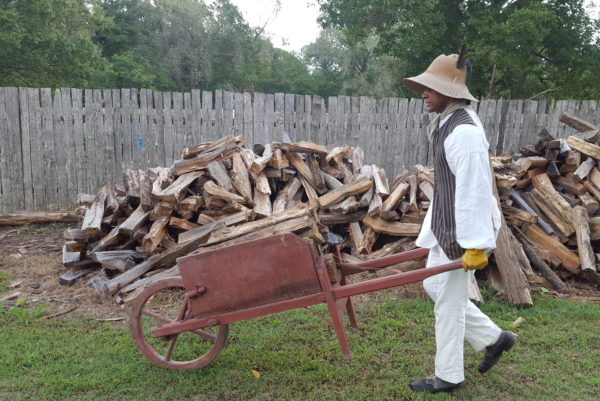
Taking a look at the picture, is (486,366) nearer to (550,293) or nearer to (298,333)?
(298,333)

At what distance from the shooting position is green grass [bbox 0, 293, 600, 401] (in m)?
3.26

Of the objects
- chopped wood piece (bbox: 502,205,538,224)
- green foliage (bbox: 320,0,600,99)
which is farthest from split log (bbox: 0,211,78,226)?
green foliage (bbox: 320,0,600,99)

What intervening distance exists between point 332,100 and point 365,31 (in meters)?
11.8

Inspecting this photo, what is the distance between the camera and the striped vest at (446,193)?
3045 millimetres

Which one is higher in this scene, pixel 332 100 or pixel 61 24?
pixel 61 24

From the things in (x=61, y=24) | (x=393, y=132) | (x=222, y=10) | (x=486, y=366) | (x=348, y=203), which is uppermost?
(x=222, y=10)

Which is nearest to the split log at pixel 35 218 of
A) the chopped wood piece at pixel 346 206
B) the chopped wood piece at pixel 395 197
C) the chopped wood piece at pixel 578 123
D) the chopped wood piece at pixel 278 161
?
the chopped wood piece at pixel 278 161

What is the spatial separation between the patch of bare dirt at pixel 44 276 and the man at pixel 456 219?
300 centimetres

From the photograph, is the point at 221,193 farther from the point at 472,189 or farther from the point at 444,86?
the point at 472,189

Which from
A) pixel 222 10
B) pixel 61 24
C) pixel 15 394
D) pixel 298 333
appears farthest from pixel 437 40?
pixel 222 10

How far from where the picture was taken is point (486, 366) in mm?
3383

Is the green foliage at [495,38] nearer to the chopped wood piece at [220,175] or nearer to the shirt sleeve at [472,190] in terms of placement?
the chopped wood piece at [220,175]

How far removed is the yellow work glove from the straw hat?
38.1 inches

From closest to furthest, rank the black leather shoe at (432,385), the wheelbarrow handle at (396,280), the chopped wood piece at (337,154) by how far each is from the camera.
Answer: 1. the wheelbarrow handle at (396,280)
2. the black leather shoe at (432,385)
3. the chopped wood piece at (337,154)
